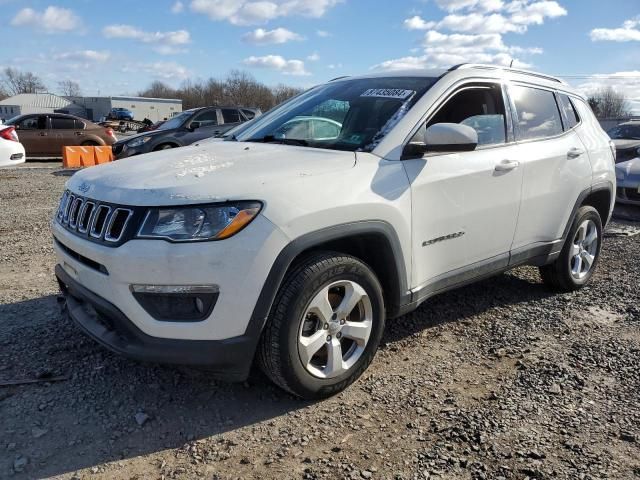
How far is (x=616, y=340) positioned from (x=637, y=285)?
1.45 meters

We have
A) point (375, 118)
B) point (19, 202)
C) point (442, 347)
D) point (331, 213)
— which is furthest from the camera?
point (19, 202)

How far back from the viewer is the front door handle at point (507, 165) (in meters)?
3.58

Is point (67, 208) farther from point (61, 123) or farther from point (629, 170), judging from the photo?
point (61, 123)

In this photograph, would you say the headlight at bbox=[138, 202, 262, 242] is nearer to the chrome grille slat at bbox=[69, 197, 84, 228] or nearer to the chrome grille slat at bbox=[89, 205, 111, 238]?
the chrome grille slat at bbox=[89, 205, 111, 238]

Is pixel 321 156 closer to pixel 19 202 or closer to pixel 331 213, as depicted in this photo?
pixel 331 213

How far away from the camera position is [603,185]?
4.69 m

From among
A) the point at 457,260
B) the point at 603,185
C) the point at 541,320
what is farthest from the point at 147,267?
the point at 603,185

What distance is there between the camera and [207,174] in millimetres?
2635

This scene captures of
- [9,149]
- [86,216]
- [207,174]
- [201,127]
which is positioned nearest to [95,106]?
[201,127]

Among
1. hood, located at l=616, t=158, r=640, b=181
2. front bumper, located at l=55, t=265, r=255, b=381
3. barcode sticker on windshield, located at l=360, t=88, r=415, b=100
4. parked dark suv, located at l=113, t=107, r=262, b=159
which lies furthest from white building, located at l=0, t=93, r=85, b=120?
front bumper, located at l=55, t=265, r=255, b=381

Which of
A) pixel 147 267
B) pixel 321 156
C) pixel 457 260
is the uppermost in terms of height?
pixel 321 156

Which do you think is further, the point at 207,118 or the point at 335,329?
the point at 207,118

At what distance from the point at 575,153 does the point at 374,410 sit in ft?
9.17

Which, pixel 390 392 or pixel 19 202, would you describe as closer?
pixel 390 392
